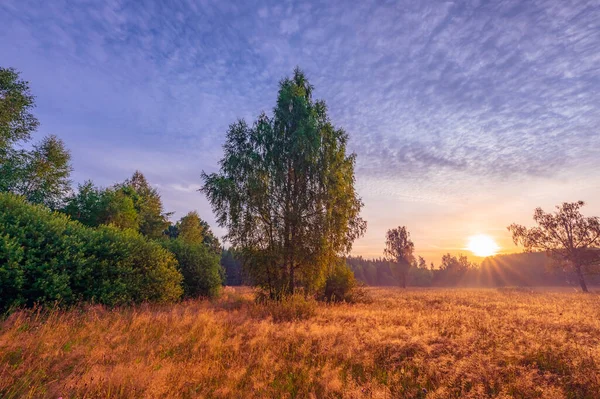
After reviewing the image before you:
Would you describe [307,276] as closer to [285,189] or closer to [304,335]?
[285,189]

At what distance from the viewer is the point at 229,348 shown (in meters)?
6.37

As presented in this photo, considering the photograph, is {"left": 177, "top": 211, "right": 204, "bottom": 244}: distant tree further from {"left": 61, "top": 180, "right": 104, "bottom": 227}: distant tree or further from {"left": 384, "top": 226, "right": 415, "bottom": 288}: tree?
{"left": 384, "top": 226, "right": 415, "bottom": 288}: tree

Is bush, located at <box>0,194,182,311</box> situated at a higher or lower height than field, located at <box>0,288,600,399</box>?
higher

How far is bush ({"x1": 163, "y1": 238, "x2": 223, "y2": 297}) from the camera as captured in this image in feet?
58.5

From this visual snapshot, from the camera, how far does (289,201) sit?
580 inches

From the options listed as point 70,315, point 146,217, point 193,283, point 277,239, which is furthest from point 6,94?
point 277,239

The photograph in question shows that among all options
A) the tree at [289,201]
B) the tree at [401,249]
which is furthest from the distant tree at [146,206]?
the tree at [401,249]

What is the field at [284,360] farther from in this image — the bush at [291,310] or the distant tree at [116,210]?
the distant tree at [116,210]

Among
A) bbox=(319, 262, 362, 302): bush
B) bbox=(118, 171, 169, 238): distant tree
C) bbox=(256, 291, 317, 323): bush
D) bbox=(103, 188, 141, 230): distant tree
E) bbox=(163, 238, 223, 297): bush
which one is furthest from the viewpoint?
bbox=(118, 171, 169, 238): distant tree

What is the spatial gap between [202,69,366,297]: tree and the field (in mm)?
6036

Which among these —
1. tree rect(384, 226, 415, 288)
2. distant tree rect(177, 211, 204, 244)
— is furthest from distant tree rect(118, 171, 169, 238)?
tree rect(384, 226, 415, 288)

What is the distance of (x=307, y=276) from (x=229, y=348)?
8.58m

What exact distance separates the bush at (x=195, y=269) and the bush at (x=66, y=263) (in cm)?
446

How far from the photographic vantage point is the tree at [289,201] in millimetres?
14320
